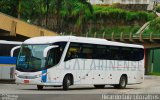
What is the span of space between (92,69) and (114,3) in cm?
10564

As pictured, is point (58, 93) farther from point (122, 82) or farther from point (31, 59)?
point (122, 82)

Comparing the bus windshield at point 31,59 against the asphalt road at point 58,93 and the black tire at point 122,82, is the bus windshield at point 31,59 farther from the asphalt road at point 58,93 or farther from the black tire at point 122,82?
the black tire at point 122,82

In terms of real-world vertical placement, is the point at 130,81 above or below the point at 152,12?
below

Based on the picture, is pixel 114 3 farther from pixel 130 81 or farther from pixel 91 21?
pixel 130 81

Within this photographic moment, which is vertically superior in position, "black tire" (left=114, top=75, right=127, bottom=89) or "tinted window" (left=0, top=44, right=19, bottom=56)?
"tinted window" (left=0, top=44, right=19, bottom=56)

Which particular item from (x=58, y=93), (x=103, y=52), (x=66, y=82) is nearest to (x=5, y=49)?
(x=103, y=52)

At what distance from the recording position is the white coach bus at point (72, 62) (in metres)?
27.3

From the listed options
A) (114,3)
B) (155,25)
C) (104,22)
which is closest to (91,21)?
(104,22)

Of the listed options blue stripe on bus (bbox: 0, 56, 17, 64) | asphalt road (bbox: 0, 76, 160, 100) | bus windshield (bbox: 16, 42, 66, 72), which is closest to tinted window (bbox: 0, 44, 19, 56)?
blue stripe on bus (bbox: 0, 56, 17, 64)

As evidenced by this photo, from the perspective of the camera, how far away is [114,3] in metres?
135

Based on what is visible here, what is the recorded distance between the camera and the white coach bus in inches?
1076

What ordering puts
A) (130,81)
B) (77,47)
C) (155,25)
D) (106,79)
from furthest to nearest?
(155,25)
(130,81)
(106,79)
(77,47)

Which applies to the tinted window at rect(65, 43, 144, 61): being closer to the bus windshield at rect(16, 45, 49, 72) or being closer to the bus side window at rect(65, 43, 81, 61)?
the bus side window at rect(65, 43, 81, 61)

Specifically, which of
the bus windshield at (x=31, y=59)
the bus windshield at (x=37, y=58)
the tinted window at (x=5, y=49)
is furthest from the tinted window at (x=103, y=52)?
the tinted window at (x=5, y=49)
